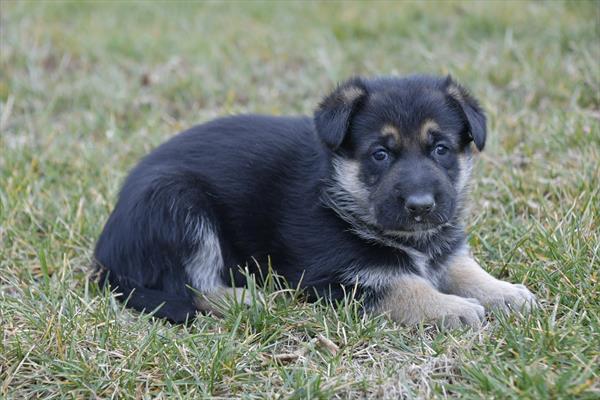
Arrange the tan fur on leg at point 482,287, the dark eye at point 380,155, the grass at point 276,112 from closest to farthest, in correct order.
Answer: the grass at point 276,112 → the tan fur on leg at point 482,287 → the dark eye at point 380,155

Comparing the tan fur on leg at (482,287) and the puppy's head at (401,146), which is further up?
the puppy's head at (401,146)

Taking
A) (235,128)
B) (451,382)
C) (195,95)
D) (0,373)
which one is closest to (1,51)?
(195,95)

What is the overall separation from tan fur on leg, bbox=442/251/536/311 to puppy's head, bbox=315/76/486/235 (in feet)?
0.93

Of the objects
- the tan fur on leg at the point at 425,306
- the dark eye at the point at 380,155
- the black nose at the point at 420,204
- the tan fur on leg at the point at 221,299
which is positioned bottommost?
the tan fur on leg at the point at 221,299

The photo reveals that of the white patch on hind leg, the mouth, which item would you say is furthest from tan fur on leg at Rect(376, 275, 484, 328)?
the white patch on hind leg

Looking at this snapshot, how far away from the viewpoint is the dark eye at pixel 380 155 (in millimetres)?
4168

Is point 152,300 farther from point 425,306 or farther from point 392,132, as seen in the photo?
point 392,132

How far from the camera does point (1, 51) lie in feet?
26.1

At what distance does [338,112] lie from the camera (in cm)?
423

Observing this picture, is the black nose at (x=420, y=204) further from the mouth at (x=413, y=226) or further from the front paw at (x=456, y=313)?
the front paw at (x=456, y=313)

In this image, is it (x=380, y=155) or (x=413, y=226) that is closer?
(x=413, y=226)

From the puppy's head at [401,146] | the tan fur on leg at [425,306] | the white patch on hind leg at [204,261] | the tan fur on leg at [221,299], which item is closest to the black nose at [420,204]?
the puppy's head at [401,146]

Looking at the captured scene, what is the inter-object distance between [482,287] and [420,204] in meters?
0.62

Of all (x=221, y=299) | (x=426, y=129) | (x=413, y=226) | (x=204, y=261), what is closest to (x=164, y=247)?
(x=204, y=261)
